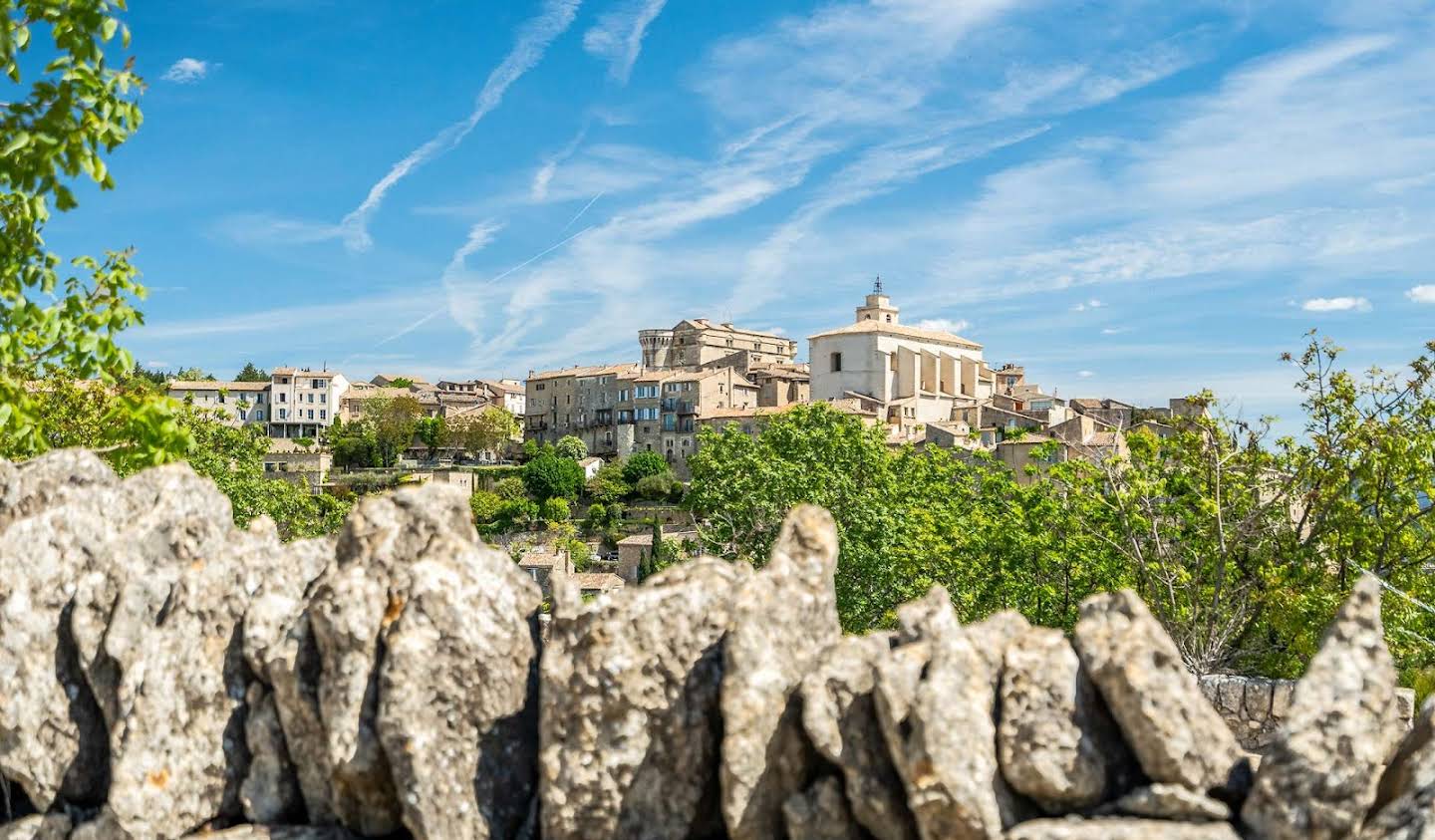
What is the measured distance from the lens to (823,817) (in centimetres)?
469

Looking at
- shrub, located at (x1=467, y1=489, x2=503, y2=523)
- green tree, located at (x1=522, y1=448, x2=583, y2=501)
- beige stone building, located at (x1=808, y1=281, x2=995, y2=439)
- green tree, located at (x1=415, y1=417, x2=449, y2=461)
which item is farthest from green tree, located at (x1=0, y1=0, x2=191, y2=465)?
green tree, located at (x1=415, y1=417, x2=449, y2=461)

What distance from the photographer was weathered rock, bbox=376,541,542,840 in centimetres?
491

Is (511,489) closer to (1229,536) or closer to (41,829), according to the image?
(1229,536)

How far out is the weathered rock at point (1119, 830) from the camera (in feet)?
13.9

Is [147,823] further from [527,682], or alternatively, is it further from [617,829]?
[617,829]

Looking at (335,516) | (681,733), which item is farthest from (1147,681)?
(335,516)

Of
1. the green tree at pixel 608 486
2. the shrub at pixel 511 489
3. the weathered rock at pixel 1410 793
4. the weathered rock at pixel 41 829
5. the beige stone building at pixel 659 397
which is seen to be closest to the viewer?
the weathered rock at pixel 1410 793

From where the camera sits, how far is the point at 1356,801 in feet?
13.6

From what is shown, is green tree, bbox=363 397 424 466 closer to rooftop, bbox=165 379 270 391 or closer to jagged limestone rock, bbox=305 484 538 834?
rooftop, bbox=165 379 270 391

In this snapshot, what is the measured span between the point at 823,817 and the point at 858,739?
337 millimetres

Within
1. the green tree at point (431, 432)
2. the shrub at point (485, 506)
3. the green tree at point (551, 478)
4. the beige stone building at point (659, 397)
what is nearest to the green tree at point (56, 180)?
the shrub at point (485, 506)

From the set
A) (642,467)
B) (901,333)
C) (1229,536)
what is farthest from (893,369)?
(1229,536)

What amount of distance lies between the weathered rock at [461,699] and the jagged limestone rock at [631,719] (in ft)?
0.89

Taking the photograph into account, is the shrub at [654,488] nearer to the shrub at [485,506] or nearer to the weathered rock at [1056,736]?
the shrub at [485,506]
